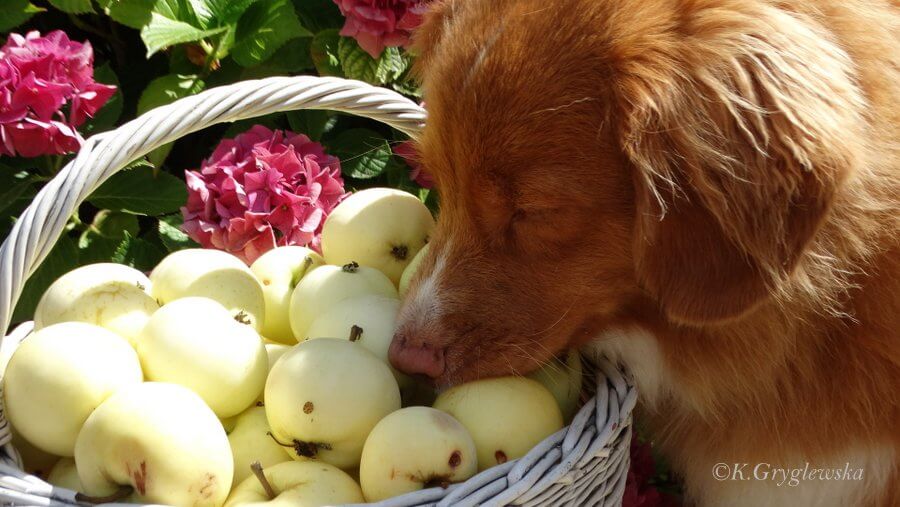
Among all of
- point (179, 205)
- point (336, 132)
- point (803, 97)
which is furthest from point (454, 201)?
point (336, 132)

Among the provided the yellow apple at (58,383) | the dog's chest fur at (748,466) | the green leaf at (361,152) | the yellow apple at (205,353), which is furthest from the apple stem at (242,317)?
the green leaf at (361,152)

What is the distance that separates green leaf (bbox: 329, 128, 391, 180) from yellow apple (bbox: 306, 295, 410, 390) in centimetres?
130

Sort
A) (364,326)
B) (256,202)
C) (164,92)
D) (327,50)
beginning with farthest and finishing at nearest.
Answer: (327,50) < (164,92) < (256,202) < (364,326)

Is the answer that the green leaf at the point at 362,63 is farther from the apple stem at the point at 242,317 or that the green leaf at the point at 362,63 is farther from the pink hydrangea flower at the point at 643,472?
the pink hydrangea flower at the point at 643,472

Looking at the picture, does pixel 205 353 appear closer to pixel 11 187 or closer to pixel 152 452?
pixel 152 452

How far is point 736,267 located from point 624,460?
524 mm

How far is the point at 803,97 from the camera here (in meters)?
1.80

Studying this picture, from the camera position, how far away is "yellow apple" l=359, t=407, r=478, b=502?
1.77 meters

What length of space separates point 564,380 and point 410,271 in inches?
19.5

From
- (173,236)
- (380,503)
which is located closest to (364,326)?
(380,503)

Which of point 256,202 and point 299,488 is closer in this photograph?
point 299,488

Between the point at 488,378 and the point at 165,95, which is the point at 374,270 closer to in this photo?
the point at 488,378

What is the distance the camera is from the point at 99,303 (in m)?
2.08

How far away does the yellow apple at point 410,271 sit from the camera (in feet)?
7.52
